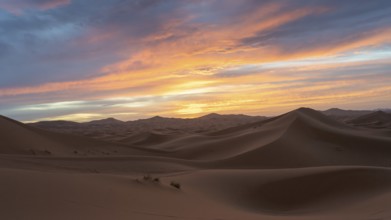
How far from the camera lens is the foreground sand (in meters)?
6.06

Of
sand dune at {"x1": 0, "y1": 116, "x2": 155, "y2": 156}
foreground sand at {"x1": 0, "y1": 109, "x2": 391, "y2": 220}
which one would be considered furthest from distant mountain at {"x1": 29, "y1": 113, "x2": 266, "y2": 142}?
foreground sand at {"x1": 0, "y1": 109, "x2": 391, "y2": 220}

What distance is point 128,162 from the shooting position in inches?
636

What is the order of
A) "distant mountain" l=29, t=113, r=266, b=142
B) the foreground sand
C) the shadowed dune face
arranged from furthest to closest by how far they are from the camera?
"distant mountain" l=29, t=113, r=266, b=142
the shadowed dune face
the foreground sand

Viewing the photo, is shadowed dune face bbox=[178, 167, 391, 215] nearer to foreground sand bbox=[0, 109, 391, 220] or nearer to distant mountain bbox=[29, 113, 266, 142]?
foreground sand bbox=[0, 109, 391, 220]

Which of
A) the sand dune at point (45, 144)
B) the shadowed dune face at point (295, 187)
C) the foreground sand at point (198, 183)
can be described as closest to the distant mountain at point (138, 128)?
the sand dune at point (45, 144)

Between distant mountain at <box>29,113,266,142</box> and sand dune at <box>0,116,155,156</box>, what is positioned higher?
distant mountain at <box>29,113,266,142</box>

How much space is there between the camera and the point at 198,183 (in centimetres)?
1045

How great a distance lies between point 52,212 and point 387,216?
4.94 m

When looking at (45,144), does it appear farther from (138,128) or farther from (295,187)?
(138,128)

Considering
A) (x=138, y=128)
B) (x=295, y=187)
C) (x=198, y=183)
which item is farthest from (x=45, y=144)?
(x=138, y=128)

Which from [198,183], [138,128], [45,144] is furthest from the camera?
[138,128]

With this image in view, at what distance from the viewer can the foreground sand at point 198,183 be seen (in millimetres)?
6062

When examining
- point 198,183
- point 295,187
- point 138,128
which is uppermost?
point 138,128

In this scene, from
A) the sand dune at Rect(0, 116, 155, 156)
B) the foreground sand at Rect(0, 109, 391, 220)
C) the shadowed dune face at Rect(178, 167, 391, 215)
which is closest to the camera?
the foreground sand at Rect(0, 109, 391, 220)
